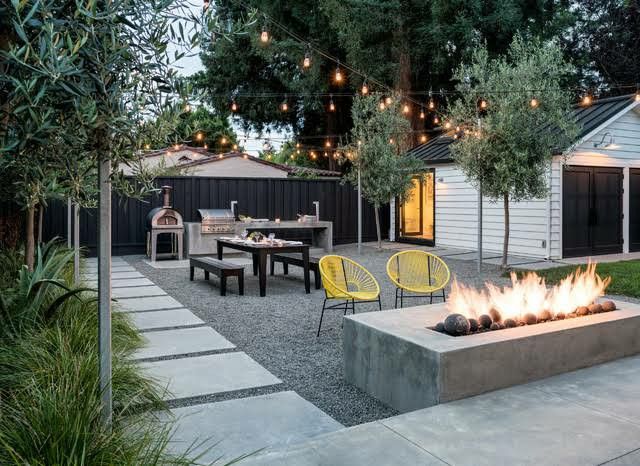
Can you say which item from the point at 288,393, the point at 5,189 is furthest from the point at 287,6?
the point at 288,393

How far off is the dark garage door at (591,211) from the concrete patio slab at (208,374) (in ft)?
29.1

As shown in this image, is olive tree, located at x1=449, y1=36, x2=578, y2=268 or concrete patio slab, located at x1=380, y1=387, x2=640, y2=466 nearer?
concrete patio slab, located at x1=380, y1=387, x2=640, y2=466

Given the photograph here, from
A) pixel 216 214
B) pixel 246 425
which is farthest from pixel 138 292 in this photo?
pixel 246 425

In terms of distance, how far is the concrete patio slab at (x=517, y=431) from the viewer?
233cm

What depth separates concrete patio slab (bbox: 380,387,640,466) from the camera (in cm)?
233

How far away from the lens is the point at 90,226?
39.2 feet

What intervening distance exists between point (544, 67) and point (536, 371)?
7.20 meters

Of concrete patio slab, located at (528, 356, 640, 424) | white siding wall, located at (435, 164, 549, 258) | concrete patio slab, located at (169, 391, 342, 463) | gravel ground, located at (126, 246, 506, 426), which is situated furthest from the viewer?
white siding wall, located at (435, 164, 549, 258)

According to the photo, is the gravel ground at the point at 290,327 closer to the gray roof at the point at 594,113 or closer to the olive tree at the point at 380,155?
the olive tree at the point at 380,155

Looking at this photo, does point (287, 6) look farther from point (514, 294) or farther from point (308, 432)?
point (308, 432)

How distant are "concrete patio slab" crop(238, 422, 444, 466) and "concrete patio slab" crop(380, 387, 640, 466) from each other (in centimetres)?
7

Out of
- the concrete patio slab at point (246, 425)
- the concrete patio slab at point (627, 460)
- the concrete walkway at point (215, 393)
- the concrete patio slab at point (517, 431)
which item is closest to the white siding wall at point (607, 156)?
the concrete walkway at point (215, 393)

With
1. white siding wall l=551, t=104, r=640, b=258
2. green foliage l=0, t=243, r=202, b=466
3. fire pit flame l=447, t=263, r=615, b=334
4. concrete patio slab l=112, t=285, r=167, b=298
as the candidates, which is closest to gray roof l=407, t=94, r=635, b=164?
white siding wall l=551, t=104, r=640, b=258

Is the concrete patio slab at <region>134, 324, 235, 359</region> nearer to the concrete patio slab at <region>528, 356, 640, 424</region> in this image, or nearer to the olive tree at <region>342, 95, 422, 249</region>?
the concrete patio slab at <region>528, 356, 640, 424</region>
